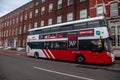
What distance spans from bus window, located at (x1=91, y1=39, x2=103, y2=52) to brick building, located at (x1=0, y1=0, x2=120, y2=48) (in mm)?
6916

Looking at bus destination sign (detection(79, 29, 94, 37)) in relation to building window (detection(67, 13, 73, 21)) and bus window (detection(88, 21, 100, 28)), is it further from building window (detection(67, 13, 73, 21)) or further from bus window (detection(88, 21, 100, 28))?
building window (detection(67, 13, 73, 21))

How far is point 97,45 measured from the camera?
642 inches

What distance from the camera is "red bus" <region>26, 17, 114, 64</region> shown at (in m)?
16.1

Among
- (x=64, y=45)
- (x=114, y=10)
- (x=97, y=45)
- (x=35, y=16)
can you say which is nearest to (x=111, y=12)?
(x=114, y=10)

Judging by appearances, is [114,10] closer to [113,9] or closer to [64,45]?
[113,9]

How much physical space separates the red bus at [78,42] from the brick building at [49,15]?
6.73m

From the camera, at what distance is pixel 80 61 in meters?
17.7

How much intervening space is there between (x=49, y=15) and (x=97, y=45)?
2433cm

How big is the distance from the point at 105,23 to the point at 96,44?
2.11 meters

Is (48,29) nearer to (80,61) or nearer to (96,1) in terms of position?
(80,61)

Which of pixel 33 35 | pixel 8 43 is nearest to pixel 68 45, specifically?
pixel 33 35

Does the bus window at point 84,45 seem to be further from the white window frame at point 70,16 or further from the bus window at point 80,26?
the white window frame at point 70,16

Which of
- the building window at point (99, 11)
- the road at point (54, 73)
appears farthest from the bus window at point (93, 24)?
the building window at point (99, 11)

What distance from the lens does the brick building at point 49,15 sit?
23891 millimetres
